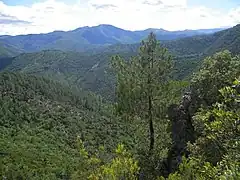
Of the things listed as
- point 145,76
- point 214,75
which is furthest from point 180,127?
point 214,75

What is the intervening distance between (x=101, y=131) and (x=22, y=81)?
160ft

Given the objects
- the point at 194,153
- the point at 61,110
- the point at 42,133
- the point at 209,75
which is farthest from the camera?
the point at 61,110

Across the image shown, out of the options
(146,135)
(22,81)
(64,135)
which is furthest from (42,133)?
(146,135)

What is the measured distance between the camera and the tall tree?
69.3ft

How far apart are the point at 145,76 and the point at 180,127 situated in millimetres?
4333

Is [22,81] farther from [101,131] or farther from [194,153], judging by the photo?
[194,153]

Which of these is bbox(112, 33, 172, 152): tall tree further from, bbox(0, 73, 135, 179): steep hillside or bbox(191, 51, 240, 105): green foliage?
bbox(0, 73, 135, 179): steep hillside

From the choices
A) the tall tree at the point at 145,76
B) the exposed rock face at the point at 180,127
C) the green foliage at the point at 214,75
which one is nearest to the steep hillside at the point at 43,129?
the exposed rock face at the point at 180,127

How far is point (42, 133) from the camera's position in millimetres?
117812

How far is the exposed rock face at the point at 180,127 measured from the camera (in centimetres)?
2130

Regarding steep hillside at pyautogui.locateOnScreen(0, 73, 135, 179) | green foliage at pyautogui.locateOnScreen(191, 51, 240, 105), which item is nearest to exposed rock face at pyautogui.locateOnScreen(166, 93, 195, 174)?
green foliage at pyautogui.locateOnScreen(191, 51, 240, 105)

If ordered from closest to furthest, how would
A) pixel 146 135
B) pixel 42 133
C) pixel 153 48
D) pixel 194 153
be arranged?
pixel 194 153 → pixel 153 48 → pixel 146 135 → pixel 42 133

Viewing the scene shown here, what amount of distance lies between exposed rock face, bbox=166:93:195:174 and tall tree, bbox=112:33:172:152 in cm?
141

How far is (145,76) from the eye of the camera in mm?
21125
